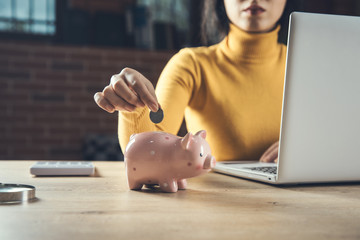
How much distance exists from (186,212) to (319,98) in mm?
324

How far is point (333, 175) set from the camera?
2.45 ft

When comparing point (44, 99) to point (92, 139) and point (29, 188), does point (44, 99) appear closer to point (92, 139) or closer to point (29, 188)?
point (92, 139)

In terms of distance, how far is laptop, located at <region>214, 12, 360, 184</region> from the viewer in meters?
0.66

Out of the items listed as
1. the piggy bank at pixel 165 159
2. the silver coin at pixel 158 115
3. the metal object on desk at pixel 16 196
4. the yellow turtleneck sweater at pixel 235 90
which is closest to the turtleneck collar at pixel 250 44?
the yellow turtleneck sweater at pixel 235 90

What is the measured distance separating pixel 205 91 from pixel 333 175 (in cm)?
67

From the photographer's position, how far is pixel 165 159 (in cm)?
64

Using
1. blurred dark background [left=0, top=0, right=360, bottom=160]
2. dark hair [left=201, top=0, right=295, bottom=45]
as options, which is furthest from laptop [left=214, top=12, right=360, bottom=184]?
blurred dark background [left=0, top=0, right=360, bottom=160]

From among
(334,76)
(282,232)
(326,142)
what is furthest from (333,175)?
(282,232)

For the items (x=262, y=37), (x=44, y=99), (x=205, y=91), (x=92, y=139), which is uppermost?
(x=262, y=37)

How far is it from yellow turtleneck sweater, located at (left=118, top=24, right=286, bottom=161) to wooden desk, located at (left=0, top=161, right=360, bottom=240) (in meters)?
0.54

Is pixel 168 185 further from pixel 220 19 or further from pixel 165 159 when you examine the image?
pixel 220 19

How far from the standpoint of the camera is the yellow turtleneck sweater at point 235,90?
1305 mm

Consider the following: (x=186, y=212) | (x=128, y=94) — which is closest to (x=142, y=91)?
(x=128, y=94)

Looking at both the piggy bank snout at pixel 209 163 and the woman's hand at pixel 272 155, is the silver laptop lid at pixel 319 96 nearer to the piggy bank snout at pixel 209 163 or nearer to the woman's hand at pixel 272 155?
the piggy bank snout at pixel 209 163
